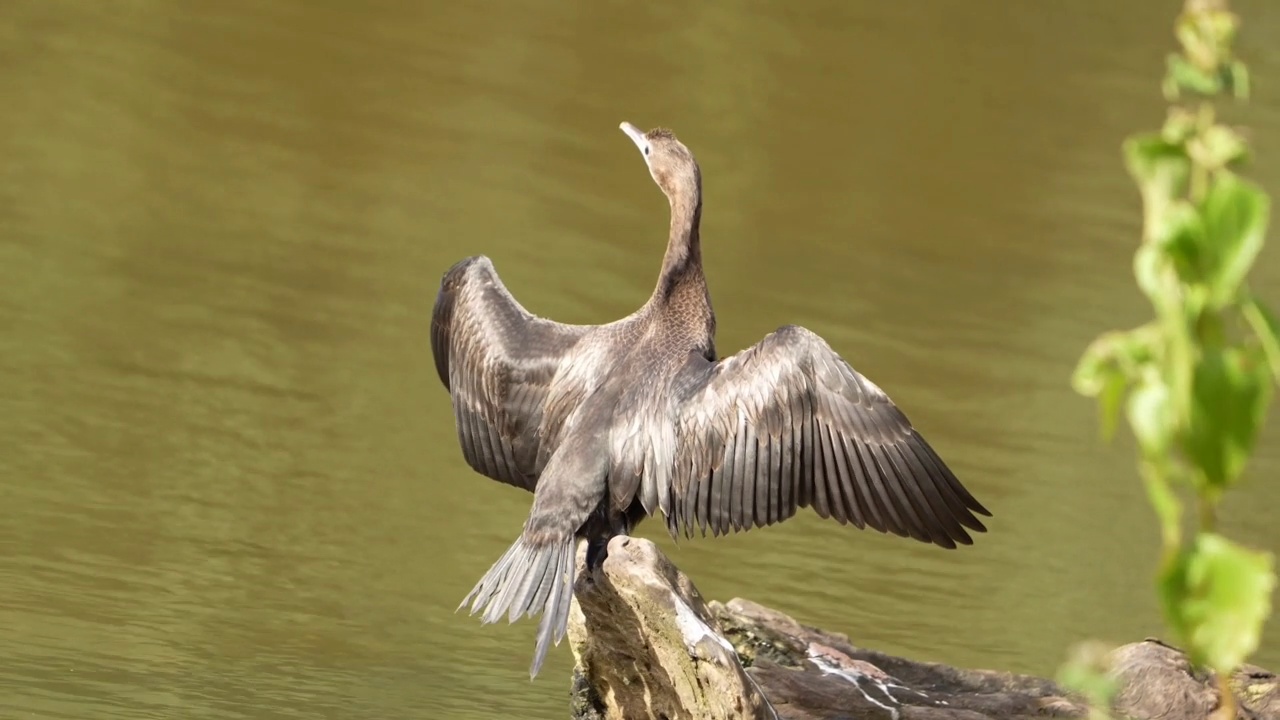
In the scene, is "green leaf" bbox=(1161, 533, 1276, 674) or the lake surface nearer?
"green leaf" bbox=(1161, 533, 1276, 674)

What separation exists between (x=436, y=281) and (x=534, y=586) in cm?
661

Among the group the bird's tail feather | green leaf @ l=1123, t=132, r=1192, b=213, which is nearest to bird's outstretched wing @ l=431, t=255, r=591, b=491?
the bird's tail feather

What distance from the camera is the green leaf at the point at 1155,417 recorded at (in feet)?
4.73

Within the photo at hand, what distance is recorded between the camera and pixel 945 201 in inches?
642

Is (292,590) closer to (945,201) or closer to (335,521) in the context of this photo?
(335,521)

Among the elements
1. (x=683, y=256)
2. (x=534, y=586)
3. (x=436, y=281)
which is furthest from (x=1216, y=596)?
(x=436, y=281)

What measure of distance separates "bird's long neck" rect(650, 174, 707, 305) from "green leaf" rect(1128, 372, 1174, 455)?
188 inches

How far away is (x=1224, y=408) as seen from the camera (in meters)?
1.43

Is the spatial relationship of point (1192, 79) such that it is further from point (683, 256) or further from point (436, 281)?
point (436, 281)

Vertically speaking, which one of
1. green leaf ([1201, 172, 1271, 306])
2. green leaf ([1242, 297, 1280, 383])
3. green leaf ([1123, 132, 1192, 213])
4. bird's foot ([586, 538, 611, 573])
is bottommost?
bird's foot ([586, 538, 611, 573])

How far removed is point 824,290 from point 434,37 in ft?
18.2

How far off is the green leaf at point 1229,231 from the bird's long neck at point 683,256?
15.6ft

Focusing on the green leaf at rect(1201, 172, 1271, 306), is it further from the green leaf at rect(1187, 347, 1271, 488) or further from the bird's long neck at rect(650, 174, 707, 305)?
the bird's long neck at rect(650, 174, 707, 305)

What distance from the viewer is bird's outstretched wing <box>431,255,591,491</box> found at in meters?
6.35
